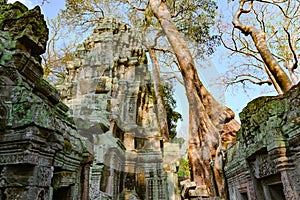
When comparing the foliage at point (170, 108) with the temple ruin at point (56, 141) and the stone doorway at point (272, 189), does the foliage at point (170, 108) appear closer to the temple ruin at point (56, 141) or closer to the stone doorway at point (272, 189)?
the temple ruin at point (56, 141)

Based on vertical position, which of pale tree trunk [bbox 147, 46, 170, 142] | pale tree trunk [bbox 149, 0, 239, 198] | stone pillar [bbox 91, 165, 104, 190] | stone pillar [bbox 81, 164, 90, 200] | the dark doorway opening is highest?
pale tree trunk [bbox 147, 46, 170, 142]

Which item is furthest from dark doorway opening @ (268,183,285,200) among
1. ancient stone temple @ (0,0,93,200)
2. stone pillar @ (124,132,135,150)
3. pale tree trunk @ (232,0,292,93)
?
stone pillar @ (124,132,135,150)

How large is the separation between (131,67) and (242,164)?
34.2 ft

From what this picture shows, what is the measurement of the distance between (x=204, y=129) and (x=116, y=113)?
429 cm

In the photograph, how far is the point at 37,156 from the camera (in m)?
2.46

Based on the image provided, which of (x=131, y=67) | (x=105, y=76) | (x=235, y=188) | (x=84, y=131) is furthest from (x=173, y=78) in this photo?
(x=235, y=188)

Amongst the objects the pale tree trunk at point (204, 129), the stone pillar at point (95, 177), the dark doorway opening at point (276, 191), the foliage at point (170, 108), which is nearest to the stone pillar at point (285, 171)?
the dark doorway opening at point (276, 191)

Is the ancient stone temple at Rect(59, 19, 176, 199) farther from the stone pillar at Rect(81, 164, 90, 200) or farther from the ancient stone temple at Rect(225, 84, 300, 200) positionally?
the ancient stone temple at Rect(225, 84, 300, 200)

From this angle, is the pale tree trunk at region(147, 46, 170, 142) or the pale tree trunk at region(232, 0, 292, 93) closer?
the pale tree trunk at region(232, 0, 292, 93)

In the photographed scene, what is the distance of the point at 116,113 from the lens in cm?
1090

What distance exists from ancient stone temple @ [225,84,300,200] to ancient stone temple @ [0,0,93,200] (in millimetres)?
2617

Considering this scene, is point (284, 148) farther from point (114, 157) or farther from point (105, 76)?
point (105, 76)

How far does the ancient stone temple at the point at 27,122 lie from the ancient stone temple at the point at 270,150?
2.62 metres

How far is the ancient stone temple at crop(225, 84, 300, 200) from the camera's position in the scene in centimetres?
310
